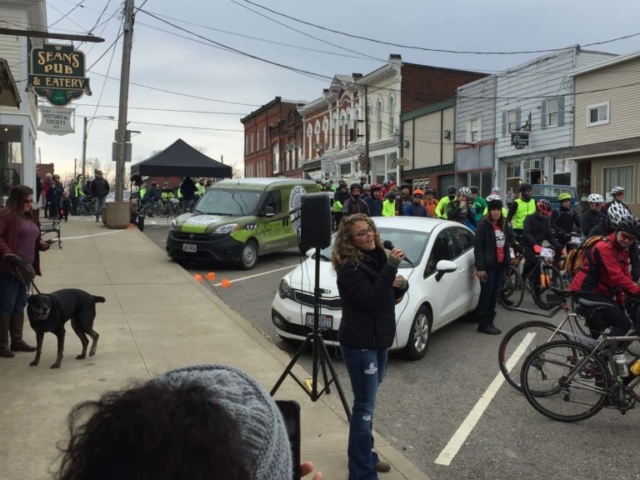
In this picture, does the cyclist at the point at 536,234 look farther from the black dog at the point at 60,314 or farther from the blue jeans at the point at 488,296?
the black dog at the point at 60,314

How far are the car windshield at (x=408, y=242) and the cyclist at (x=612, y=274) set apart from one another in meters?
2.28

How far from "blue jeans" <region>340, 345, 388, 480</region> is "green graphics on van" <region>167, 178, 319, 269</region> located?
852 centimetres

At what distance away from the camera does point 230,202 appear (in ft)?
47.2

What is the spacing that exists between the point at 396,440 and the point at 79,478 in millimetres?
4171

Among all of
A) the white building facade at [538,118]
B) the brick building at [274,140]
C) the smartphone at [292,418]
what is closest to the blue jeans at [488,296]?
the smartphone at [292,418]

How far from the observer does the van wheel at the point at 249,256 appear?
527 inches

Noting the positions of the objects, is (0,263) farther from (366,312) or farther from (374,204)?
(374,204)

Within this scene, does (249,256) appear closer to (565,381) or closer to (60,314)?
(60,314)

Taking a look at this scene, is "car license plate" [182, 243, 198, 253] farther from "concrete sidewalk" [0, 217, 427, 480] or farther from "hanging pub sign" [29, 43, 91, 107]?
"hanging pub sign" [29, 43, 91, 107]

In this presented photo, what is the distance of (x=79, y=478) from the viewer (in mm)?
1067

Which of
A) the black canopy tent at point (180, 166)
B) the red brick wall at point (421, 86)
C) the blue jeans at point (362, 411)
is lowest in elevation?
the blue jeans at point (362, 411)

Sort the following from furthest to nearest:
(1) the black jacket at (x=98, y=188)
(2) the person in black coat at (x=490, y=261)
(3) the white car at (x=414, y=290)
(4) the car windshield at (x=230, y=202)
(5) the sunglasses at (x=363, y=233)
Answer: (1) the black jacket at (x=98, y=188), (4) the car windshield at (x=230, y=202), (2) the person in black coat at (x=490, y=261), (3) the white car at (x=414, y=290), (5) the sunglasses at (x=363, y=233)

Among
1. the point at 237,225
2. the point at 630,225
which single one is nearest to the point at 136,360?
the point at 630,225

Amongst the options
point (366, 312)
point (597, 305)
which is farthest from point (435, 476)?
point (597, 305)
